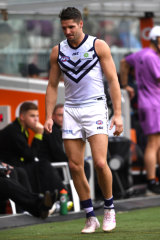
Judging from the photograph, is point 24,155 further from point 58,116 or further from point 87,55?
point 87,55

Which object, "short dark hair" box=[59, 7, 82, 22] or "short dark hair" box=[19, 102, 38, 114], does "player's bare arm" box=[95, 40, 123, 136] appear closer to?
"short dark hair" box=[59, 7, 82, 22]

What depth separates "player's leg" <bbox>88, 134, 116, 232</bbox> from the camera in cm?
674

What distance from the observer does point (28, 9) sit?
36.4 feet

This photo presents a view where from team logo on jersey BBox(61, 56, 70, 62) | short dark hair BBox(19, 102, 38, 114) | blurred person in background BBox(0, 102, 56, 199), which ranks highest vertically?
team logo on jersey BBox(61, 56, 70, 62)

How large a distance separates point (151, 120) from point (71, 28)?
13.1ft

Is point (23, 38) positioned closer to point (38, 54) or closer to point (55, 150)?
point (38, 54)

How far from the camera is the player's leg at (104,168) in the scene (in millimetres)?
6738

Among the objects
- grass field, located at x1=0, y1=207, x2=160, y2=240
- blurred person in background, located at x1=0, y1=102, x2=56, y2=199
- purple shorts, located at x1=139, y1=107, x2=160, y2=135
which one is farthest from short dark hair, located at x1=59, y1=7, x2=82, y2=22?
purple shorts, located at x1=139, y1=107, x2=160, y2=135

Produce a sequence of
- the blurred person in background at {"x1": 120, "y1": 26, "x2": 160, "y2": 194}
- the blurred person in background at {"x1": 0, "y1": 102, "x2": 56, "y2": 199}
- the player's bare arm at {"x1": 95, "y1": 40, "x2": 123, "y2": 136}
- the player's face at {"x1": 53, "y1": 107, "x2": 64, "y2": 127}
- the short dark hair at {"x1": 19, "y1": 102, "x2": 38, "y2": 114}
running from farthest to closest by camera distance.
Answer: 1. the blurred person in background at {"x1": 120, "y1": 26, "x2": 160, "y2": 194}
2. the player's face at {"x1": 53, "y1": 107, "x2": 64, "y2": 127}
3. the short dark hair at {"x1": 19, "y1": 102, "x2": 38, "y2": 114}
4. the blurred person in background at {"x1": 0, "y1": 102, "x2": 56, "y2": 199}
5. the player's bare arm at {"x1": 95, "y1": 40, "x2": 123, "y2": 136}

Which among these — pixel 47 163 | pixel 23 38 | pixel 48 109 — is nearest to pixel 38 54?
pixel 23 38

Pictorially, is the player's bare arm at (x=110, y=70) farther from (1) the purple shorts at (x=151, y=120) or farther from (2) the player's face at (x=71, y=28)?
(1) the purple shorts at (x=151, y=120)

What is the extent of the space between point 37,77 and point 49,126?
4406 millimetres

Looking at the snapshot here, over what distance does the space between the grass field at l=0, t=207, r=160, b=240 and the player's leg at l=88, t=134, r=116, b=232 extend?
12 centimetres

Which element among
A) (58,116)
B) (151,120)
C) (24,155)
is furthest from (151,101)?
(24,155)
